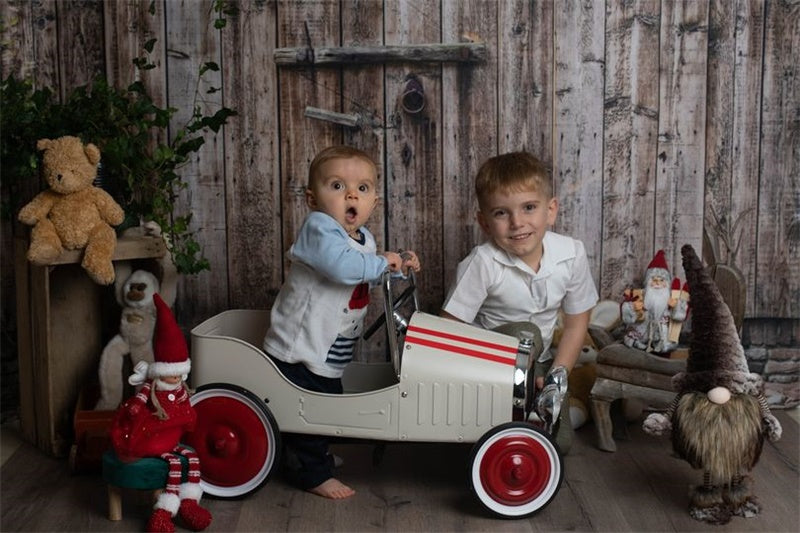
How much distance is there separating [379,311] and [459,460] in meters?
0.69

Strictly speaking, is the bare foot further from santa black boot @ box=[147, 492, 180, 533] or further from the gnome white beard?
the gnome white beard

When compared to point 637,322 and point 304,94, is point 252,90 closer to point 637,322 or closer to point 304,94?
point 304,94

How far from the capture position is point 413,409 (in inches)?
95.1

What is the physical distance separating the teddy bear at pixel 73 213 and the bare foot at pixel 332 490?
0.82m

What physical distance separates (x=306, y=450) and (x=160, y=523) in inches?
16.8

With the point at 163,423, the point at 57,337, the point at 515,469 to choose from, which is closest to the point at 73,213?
the point at 57,337

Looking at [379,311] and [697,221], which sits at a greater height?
[697,221]

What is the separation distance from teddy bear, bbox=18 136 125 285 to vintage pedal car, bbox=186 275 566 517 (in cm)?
41

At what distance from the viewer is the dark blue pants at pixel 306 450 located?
254 cm

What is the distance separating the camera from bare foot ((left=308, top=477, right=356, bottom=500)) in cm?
251

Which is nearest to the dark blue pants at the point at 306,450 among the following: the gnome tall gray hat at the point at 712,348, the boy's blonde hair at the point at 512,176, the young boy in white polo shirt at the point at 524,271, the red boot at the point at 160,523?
the red boot at the point at 160,523

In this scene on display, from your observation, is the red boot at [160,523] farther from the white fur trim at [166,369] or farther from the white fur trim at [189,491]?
the white fur trim at [166,369]

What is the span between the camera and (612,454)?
2.84m

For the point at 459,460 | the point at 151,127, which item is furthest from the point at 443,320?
the point at 151,127
